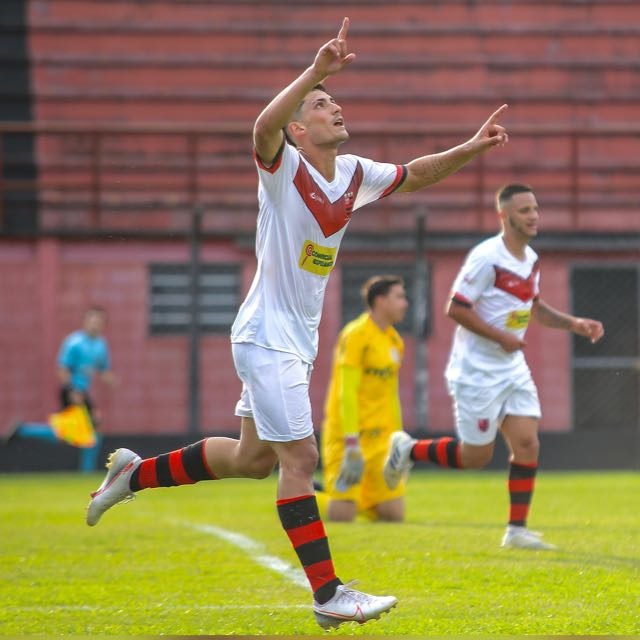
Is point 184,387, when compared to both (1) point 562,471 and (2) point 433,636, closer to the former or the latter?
(1) point 562,471

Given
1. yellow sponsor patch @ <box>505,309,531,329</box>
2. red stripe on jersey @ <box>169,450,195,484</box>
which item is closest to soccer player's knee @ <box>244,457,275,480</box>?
red stripe on jersey @ <box>169,450,195,484</box>

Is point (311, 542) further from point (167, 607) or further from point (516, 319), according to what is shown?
point (516, 319)

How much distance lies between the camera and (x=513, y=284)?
9.52 meters

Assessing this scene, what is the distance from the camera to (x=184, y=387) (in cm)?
1934

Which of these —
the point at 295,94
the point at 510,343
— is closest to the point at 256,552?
the point at 510,343

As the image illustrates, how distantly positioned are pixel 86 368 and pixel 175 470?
12.0 m

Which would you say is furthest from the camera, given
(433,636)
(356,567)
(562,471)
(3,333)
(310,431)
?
(3,333)

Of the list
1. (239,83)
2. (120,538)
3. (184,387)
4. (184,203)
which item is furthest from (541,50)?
(120,538)

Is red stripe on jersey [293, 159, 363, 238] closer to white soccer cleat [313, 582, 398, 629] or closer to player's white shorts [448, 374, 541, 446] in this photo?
white soccer cleat [313, 582, 398, 629]

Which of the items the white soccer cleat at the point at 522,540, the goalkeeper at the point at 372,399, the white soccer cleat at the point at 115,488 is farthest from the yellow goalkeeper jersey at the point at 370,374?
the white soccer cleat at the point at 115,488

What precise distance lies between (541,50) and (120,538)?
48.1ft

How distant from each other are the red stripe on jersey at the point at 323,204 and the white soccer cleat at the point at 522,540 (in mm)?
3195

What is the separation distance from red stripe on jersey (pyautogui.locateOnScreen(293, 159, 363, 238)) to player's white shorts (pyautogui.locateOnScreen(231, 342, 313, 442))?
534 millimetres

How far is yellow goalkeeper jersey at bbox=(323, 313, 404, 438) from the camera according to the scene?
11414 mm
